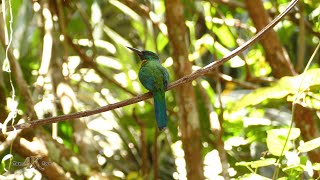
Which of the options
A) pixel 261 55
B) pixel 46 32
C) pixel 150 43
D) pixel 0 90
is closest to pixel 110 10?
pixel 150 43

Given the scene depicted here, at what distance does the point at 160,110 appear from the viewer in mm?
2363

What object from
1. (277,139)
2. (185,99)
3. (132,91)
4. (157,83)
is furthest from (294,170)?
(132,91)

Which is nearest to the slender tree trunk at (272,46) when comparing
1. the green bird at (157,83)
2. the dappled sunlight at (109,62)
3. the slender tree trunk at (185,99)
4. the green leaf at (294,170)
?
the slender tree trunk at (185,99)

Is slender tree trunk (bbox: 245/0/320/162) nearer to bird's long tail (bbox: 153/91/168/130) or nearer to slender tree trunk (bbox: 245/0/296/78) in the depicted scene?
slender tree trunk (bbox: 245/0/296/78)

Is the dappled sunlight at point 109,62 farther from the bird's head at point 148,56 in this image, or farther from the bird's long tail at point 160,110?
the bird's long tail at point 160,110

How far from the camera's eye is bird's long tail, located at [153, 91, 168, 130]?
2331mm

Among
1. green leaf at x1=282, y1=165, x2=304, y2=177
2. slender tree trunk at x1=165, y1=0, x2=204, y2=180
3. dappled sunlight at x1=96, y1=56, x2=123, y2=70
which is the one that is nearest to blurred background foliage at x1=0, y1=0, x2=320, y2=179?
dappled sunlight at x1=96, y1=56, x2=123, y2=70

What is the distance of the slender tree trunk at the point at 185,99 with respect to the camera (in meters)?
2.70

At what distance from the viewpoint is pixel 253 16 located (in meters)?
3.21

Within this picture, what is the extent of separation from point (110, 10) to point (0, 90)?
69.2 inches

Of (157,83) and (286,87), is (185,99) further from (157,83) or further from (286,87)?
(286,87)

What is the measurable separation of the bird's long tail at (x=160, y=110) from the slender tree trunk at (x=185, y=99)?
1.06ft

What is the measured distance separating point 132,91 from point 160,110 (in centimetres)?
137

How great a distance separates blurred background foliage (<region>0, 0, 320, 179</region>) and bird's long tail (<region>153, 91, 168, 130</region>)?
1.16ft
